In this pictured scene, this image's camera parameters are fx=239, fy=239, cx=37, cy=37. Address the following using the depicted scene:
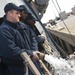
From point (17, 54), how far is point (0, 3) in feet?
9.40

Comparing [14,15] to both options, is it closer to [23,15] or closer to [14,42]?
[14,42]

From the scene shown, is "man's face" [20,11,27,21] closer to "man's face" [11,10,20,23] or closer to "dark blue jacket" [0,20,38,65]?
"dark blue jacket" [0,20,38,65]

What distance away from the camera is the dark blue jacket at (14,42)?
314 cm

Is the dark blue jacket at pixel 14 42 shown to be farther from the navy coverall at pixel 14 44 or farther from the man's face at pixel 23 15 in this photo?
the man's face at pixel 23 15

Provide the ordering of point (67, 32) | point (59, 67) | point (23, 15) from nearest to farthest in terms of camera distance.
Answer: point (59, 67) → point (23, 15) → point (67, 32)

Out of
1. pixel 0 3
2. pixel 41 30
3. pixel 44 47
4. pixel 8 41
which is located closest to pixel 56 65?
pixel 8 41

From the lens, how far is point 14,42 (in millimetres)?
3273

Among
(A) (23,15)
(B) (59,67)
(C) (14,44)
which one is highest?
(A) (23,15)

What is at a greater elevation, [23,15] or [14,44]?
[23,15]

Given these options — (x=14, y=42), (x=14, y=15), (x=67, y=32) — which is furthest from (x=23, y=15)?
(x=67, y=32)

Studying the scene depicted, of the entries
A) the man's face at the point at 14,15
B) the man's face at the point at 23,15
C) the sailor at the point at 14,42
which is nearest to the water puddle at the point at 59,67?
the sailor at the point at 14,42

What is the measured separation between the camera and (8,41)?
10.3 feet

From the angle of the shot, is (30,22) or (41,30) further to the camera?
(41,30)

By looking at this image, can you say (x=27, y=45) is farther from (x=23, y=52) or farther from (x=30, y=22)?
(x=30, y=22)
